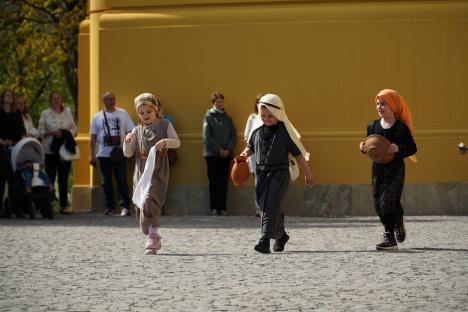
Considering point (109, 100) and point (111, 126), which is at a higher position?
point (109, 100)

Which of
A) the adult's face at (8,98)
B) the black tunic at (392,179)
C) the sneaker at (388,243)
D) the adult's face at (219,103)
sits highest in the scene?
the adult's face at (8,98)

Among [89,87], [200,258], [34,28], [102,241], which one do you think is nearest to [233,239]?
[102,241]

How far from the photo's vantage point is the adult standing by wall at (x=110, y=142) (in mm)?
20016

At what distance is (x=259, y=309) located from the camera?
8.84m

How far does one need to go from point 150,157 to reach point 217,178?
20.5 ft

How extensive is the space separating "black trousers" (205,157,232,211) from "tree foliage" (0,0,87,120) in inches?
381

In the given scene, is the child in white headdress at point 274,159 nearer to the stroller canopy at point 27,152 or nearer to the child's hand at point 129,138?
the child's hand at point 129,138

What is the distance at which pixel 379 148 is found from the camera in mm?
13086

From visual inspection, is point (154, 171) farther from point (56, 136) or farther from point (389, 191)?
point (56, 136)

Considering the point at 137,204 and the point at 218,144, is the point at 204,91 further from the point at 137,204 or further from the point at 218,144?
the point at 137,204

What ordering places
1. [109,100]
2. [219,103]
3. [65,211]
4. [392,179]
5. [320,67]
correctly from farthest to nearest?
[65,211], [109,100], [320,67], [219,103], [392,179]

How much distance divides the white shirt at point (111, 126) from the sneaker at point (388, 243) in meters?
7.37

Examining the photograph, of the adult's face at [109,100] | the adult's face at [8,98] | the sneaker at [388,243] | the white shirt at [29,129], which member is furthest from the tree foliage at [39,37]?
the sneaker at [388,243]

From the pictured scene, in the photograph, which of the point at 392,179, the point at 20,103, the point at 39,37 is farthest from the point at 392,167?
the point at 39,37
